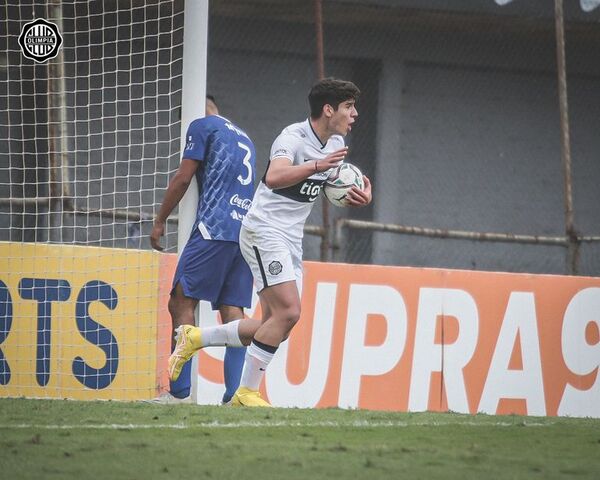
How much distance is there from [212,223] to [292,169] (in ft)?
3.02

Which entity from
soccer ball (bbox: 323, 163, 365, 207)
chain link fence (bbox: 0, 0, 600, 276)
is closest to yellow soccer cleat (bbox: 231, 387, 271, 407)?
soccer ball (bbox: 323, 163, 365, 207)

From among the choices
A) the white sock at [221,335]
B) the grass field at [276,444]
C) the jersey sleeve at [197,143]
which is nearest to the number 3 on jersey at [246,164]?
the jersey sleeve at [197,143]

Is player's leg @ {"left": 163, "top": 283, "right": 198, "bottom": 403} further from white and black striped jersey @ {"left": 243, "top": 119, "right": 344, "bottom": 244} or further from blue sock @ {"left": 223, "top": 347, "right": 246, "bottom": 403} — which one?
white and black striped jersey @ {"left": 243, "top": 119, "right": 344, "bottom": 244}

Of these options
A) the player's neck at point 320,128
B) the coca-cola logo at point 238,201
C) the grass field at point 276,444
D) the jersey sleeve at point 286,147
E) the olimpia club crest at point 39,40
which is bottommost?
the grass field at point 276,444

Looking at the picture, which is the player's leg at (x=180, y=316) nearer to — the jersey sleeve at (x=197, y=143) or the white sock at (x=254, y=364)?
the white sock at (x=254, y=364)

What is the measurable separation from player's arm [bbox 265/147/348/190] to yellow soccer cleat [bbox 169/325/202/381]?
105 centimetres

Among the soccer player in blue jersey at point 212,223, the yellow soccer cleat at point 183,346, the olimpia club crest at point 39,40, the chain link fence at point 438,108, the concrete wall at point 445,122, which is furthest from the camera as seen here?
the concrete wall at point 445,122

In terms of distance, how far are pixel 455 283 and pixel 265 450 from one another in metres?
4.93

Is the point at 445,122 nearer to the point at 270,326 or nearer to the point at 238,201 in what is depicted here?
the point at 238,201

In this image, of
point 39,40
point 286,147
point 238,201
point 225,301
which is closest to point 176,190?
point 238,201

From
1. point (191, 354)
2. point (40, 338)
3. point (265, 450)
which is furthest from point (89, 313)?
point (265, 450)

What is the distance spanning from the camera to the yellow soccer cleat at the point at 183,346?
773 centimetres

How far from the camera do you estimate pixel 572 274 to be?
38.3ft

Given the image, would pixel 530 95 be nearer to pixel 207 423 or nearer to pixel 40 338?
pixel 40 338
